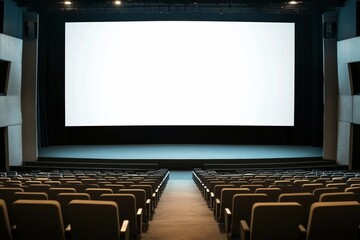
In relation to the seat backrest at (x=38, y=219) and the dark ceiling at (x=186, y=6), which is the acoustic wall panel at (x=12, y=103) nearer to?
the dark ceiling at (x=186, y=6)

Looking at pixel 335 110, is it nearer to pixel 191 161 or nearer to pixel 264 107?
pixel 264 107

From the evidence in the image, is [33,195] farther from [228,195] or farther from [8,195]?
[228,195]

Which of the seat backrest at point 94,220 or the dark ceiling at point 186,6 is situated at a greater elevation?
the dark ceiling at point 186,6

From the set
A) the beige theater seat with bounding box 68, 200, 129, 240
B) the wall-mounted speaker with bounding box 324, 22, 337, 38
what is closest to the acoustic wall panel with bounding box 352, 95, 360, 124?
the wall-mounted speaker with bounding box 324, 22, 337, 38

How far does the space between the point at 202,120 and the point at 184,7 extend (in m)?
4.83

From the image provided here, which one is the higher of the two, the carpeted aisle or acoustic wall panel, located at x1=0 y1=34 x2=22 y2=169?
acoustic wall panel, located at x1=0 y1=34 x2=22 y2=169

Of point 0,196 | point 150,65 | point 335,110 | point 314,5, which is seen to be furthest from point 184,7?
point 0,196

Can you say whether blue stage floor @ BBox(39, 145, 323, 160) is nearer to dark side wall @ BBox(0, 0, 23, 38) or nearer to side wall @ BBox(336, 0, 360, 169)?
side wall @ BBox(336, 0, 360, 169)

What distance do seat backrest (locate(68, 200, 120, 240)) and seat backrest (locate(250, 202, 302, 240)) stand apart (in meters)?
1.08

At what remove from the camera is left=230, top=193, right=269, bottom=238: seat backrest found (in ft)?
13.8

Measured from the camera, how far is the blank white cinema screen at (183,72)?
17906 mm

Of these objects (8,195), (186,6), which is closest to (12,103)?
(186,6)

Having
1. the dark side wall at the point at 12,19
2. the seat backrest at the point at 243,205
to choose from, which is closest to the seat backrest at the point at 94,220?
the seat backrest at the point at 243,205

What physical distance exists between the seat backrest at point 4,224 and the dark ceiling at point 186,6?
1281 cm
